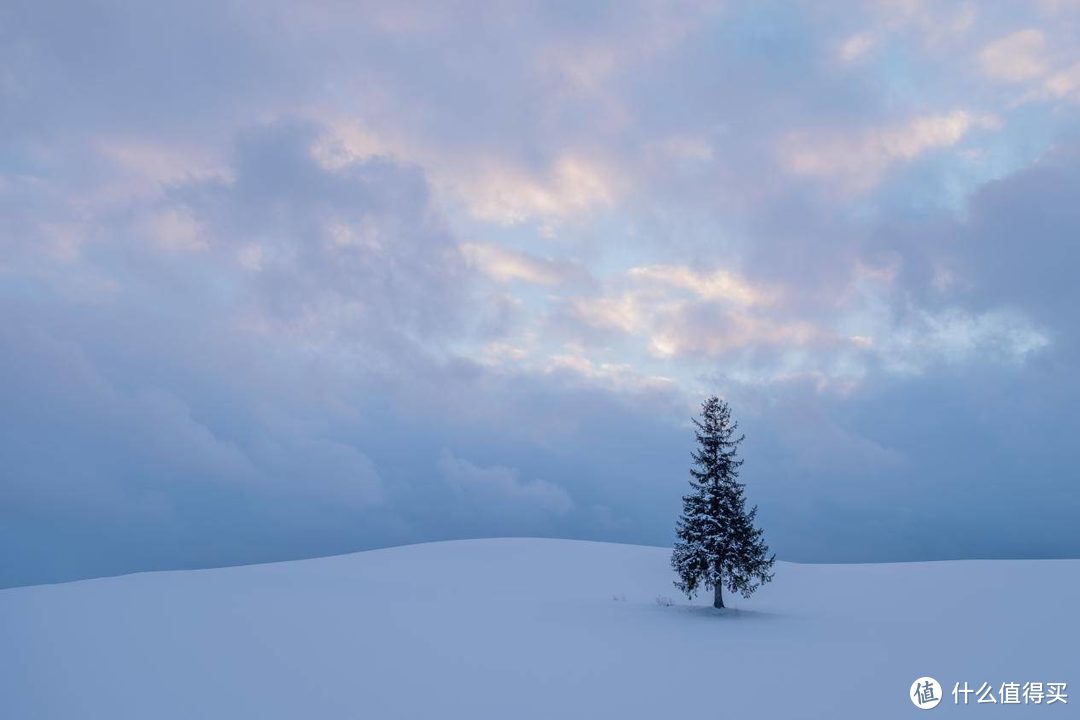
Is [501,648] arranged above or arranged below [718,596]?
below

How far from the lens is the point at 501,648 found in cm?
1795

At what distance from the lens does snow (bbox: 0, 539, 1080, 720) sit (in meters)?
13.6

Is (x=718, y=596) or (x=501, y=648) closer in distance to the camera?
(x=501, y=648)

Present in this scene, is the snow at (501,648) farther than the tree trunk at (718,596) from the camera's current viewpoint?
No

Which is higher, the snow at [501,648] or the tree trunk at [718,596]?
the tree trunk at [718,596]

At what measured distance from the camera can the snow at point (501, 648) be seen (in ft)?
44.6

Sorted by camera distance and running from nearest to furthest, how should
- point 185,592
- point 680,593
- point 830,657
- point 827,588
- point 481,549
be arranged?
1. point 830,657
2. point 185,592
3. point 680,593
4. point 827,588
5. point 481,549

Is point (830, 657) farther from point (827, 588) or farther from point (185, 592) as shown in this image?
point (185, 592)

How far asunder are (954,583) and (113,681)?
111ft

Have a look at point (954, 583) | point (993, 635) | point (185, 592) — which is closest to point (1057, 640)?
point (993, 635)

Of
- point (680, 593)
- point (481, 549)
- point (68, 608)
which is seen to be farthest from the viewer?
point (481, 549)

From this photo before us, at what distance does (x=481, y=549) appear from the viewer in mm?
43156

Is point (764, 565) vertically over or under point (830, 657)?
over

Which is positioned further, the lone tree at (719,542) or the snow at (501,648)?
the lone tree at (719,542)
